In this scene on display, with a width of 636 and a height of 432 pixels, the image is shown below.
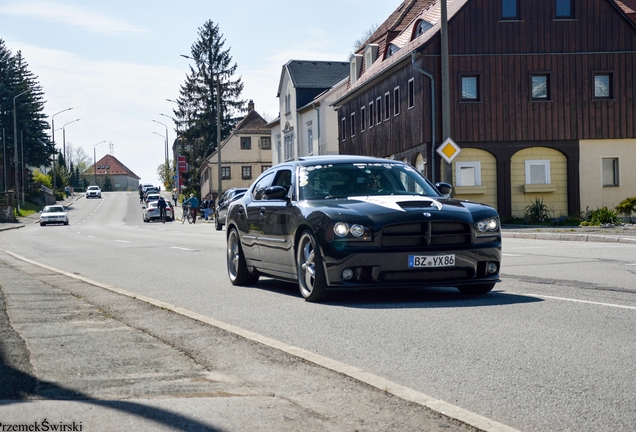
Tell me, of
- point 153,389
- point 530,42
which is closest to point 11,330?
point 153,389

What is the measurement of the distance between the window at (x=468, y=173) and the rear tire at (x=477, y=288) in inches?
1155

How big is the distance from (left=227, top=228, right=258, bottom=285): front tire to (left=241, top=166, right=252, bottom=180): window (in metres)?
93.3

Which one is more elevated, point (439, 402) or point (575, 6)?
point (575, 6)

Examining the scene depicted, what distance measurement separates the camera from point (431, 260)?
9609 mm

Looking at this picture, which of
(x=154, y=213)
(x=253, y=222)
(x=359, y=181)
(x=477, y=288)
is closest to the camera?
(x=477, y=288)

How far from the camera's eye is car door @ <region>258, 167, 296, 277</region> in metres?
10.6

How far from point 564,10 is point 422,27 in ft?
20.9

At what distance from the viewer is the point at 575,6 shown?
131ft

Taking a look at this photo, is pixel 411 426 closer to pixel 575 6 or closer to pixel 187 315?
pixel 187 315

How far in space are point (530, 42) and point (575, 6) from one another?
2.41m

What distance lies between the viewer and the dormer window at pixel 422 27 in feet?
137

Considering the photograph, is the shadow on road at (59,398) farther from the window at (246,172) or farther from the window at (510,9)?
the window at (246,172)

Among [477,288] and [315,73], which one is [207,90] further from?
[477,288]

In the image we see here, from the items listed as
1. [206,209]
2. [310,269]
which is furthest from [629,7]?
[310,269]
